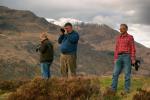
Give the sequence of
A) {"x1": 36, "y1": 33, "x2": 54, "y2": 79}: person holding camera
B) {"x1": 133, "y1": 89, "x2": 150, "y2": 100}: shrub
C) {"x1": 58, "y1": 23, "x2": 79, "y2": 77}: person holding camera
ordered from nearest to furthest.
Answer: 1. {"x1": 133, "y1": 89, "x2": 150, "y2": 100}: shrub
2. {"x1": 58, "y1": 23, "x2": 79, "y2": 77}: person holding camera
3. {"x1": 36, "y1": 33, "x2": 54, "y2": 79}: person holding camera

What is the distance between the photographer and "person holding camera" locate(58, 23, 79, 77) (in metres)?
13.5

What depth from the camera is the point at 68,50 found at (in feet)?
44.7

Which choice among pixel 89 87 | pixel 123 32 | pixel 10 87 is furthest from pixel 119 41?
pixel 10 87

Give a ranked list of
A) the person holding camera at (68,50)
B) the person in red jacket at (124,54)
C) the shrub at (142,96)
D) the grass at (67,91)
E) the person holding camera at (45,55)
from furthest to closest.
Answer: the person holding camera at (45,55) < the person holding camera at (68,50) < the person in red jacket at (124,54) < the grass at (67,91) < the shrub at (142,96)

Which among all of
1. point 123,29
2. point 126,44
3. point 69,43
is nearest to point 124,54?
point 126,44

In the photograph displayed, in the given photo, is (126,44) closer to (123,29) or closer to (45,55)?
(123,29)

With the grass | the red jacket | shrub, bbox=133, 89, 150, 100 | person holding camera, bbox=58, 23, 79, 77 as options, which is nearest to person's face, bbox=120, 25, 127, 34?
the red jacket

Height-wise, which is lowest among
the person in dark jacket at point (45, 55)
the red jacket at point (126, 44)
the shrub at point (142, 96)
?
the shrub at point (142, 96)

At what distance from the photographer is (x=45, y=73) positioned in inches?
607

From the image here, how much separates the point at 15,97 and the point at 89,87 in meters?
1.78

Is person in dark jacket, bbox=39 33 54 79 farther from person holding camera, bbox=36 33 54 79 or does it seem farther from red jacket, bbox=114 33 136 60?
red jacket, bbox=114 33 136 60

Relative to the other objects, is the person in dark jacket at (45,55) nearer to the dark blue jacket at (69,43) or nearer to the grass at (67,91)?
the dark blue jacket at (69,43)

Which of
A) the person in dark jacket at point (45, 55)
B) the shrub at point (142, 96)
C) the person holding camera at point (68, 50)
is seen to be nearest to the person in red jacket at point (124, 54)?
the person holding camera at point (68, 50)

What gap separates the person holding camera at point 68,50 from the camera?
44.4 feet
